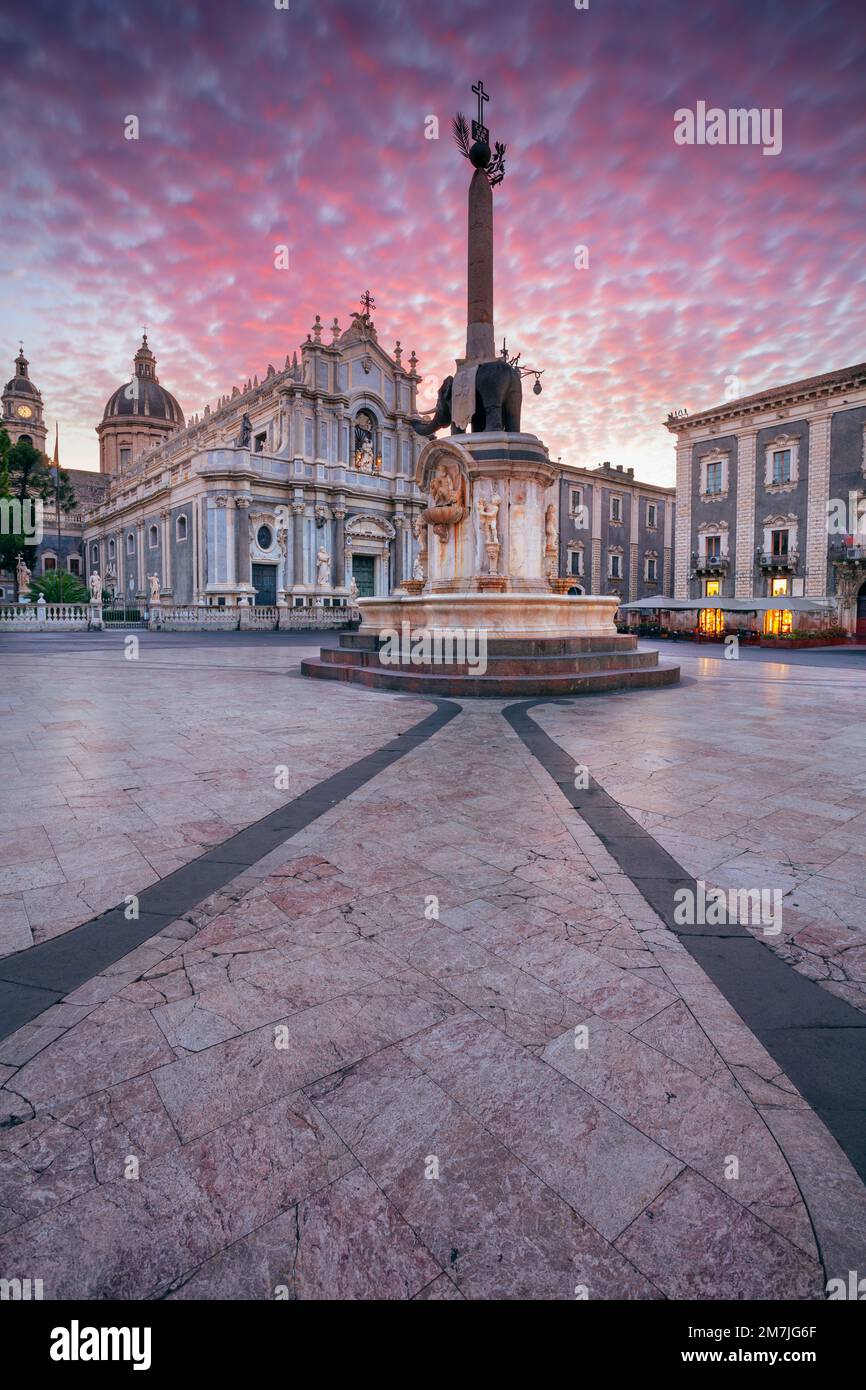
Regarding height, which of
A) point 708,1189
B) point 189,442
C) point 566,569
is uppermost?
point 189,442

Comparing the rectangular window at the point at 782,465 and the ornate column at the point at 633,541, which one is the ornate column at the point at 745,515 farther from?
the ornate column at the point at 633,541

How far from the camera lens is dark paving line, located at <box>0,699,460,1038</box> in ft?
7.97

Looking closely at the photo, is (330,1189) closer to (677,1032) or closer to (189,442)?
(677,1032)

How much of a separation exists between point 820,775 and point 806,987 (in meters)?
3.75

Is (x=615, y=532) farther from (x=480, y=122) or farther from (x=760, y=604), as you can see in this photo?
(x=480, y=122)

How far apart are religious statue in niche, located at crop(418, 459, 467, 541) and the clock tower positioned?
264 feet

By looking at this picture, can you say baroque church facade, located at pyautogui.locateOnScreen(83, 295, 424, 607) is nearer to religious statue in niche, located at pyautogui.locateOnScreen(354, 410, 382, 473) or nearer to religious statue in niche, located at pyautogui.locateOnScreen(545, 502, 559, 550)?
religious statue in niche, located at pyautogui.locateOnScreen(354, 410, 382, 473)

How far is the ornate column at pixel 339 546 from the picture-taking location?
1684 inches

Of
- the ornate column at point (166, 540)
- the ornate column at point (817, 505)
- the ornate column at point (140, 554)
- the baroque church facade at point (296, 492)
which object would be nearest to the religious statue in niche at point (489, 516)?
the baroque church facade at point (296, 492)

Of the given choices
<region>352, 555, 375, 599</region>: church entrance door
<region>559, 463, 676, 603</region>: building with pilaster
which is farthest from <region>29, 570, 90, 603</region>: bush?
<region>559, 463, 676, 603</region>: building with pilaster

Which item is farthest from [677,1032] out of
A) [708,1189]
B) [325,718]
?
[325,718]

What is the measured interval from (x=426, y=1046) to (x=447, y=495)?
12587 millimetres

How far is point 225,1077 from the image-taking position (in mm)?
2002

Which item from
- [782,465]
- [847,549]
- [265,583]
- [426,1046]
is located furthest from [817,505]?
[426,1046]
